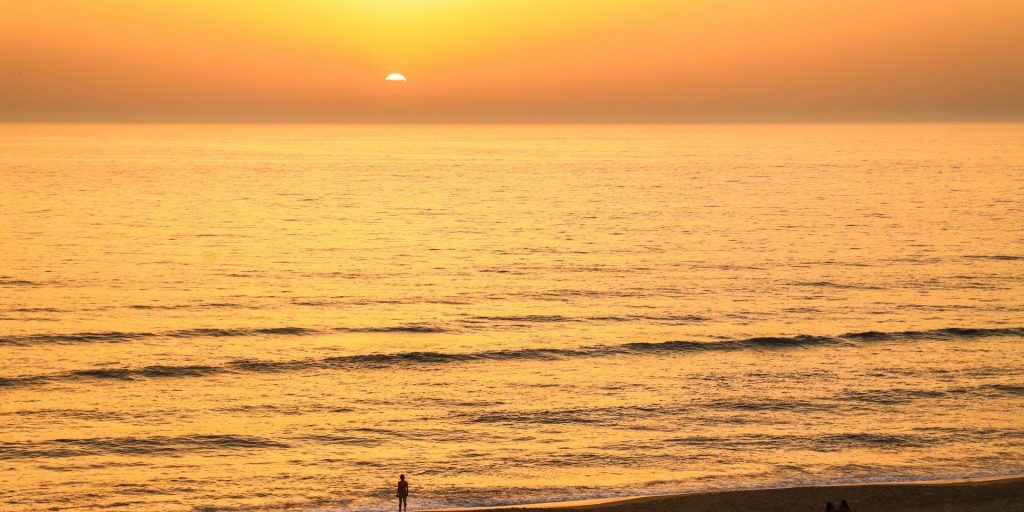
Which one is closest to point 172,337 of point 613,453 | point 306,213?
point 613,453

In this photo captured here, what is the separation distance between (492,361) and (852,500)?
20.9m

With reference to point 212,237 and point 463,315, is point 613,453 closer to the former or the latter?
point 463,315

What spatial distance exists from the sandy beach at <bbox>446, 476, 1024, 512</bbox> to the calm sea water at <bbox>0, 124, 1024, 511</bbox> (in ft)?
5.38

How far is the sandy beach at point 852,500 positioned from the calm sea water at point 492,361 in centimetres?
164

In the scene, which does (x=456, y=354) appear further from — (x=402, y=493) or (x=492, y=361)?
(x=402, y=493)

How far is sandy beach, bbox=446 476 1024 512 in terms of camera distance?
29.0 metres

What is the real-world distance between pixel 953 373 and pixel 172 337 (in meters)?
37.3

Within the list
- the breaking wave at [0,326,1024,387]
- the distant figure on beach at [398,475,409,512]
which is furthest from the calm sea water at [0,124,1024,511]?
the distant figure on beach at [398,475,409,512]

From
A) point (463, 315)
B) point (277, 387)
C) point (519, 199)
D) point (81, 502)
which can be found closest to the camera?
point (81, 502)

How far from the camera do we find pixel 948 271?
2793 inches

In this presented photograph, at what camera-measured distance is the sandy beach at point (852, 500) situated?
29016mm

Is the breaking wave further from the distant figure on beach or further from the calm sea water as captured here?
the distant figure on beach

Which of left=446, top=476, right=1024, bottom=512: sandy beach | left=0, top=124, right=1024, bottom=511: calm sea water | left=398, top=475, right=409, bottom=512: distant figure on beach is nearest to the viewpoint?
left=398, top=475, right=409, bottom=512: distant figure on beach

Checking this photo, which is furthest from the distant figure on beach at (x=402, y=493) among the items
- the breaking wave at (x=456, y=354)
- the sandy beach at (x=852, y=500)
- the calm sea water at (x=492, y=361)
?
the breaking wave at (x=456, y=354)
